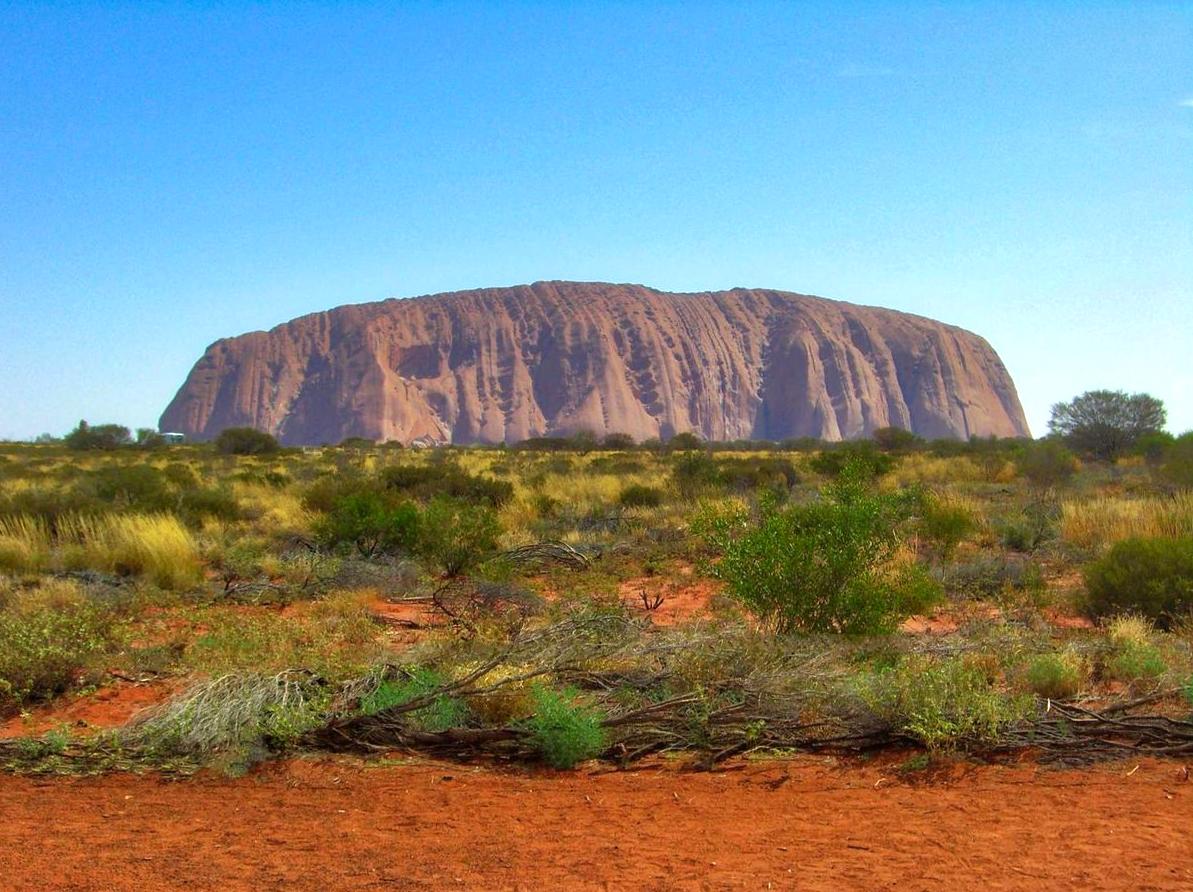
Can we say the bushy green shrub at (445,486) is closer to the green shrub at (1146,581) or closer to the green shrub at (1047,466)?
the green shrub at (1146,581)

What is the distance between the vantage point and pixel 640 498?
18.6 meters

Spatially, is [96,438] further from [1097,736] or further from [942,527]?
[1097,736]

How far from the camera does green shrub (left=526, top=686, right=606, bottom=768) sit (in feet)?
17.2

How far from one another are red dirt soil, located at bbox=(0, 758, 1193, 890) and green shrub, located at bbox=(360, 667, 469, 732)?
34 centimetres

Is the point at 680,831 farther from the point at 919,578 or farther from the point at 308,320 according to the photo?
the point at 308,320

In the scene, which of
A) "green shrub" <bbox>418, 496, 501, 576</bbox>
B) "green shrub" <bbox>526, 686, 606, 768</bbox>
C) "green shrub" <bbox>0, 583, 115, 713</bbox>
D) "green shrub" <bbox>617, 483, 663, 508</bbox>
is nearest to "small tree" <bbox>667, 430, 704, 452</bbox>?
"green shrub" <bbox>617, 483, 663, 508</bbox>

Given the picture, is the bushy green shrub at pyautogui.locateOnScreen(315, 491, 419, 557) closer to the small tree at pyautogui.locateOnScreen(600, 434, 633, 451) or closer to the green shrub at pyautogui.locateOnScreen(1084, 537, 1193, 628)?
the green shrub at pyautogui.locateOnScreen(1084, 537, 1193, 628)

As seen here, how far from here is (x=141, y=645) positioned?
798 centimetres

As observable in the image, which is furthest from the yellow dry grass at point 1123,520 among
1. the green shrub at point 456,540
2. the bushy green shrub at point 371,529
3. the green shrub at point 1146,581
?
the bushy green shrub at point 371,529

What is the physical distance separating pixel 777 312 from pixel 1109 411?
94023 mm

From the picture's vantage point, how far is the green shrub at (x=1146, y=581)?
8.44 metres

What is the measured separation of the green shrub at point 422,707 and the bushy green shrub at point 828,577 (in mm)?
2669

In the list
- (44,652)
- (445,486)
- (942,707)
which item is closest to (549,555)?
(445,486)

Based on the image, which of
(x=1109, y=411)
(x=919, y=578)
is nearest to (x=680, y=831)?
(x=919, y=578)
